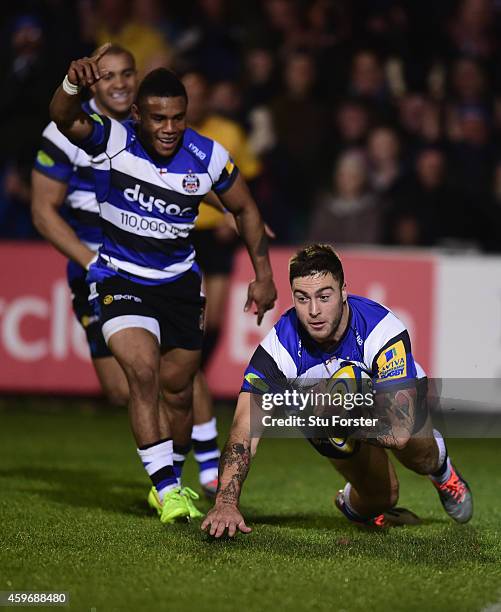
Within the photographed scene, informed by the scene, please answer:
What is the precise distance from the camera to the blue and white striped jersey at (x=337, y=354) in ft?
17.0

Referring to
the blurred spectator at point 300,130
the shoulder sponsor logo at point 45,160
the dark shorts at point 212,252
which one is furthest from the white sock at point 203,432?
the blurred spectator at point 300,130

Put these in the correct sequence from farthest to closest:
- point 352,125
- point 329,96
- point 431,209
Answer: point 329,96, point 352,125, point 431,209

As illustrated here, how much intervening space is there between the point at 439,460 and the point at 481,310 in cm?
478

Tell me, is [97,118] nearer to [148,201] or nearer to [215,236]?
[148,201]

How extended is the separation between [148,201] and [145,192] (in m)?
0.05

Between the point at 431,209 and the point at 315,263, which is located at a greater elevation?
the point at 315,263

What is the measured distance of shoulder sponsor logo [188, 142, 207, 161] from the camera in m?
6.05

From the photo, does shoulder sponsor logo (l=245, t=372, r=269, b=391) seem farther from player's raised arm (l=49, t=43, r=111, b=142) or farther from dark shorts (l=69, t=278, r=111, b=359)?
dark shorts (l=69, t=278, r=111, b=359)

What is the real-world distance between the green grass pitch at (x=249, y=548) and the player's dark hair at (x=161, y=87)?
2.10 meters

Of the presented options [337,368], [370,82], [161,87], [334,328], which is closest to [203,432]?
[337,368]

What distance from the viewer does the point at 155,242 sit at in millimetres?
6109

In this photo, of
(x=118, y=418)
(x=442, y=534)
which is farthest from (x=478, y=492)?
(x=118, y=418)

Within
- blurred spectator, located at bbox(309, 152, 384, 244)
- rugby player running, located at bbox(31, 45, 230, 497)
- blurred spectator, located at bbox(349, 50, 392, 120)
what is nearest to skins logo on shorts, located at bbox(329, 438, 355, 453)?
rugby player running, located at bbox(31, 45, 230, 497)

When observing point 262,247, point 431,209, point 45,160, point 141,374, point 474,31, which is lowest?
point 141,374
